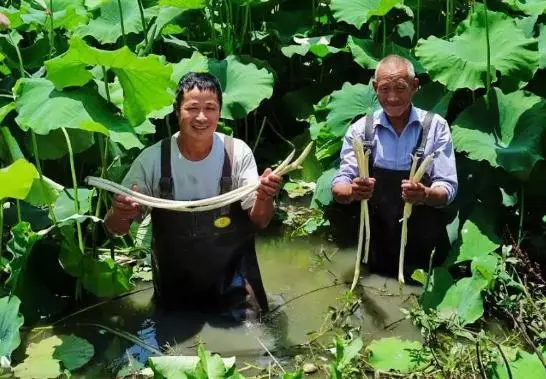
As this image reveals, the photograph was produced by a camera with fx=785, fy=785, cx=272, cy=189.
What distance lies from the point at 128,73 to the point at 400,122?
1183mm

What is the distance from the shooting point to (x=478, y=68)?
3686mm

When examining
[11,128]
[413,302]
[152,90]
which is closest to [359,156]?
[413,302]

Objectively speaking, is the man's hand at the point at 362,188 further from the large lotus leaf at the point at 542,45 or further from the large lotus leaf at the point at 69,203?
the large lotus leaf at the point at 542,45

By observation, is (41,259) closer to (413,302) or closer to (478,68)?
(413,302)

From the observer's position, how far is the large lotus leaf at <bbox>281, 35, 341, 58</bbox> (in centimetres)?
471

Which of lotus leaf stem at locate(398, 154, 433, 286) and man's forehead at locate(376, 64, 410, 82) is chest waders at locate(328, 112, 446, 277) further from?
man's forehead at locate(376, 64, 410, 82)

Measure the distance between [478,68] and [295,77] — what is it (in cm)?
191

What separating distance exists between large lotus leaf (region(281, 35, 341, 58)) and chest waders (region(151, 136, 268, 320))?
1.83 metres

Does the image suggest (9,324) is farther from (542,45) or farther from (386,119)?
(542,45)

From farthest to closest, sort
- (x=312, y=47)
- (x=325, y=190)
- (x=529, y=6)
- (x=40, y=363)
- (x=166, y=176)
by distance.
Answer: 1. (x=312, y=47)
2. (x=529, y=6)
3. (x=325, y=190)
4. (x=166, y=176)
5. (x=40, y=363)

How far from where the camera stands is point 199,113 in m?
2.88

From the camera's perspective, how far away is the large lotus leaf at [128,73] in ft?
9.19

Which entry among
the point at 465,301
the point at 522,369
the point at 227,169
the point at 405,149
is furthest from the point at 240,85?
the point at 522,369

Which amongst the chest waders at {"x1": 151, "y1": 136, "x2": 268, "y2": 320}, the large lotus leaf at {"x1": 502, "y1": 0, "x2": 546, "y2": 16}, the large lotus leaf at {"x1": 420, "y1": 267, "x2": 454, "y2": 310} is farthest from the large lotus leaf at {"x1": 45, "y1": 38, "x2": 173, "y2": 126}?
the large lotus leaf at {"x1": 502, "y1": 0, "x2": 546, "y2": 16}
